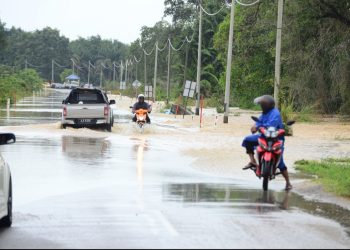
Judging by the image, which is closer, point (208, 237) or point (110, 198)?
point (208, 237)

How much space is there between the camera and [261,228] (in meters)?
9.73

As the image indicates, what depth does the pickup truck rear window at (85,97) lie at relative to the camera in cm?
3259

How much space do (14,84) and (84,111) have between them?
2632 inches

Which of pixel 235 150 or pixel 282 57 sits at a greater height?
pixel 282 57

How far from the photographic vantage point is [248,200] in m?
12.6

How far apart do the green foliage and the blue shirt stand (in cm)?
5433

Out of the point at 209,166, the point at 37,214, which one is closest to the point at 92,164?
the point at 209,166

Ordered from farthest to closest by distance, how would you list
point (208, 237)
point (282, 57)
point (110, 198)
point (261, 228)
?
1. point (282, 57)
2. point (110, 198)
3. point (261, 228)
4. point (208, 237)

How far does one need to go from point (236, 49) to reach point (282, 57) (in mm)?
7061

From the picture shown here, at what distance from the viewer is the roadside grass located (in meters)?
14.4

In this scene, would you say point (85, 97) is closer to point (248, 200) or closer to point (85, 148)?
point (85, 148)

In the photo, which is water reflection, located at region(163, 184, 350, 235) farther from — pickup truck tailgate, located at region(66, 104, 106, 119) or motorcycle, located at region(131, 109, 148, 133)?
pickup truck tailgate, located at region(66, 104, 106, 119)

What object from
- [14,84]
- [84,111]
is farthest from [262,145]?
[14,84]

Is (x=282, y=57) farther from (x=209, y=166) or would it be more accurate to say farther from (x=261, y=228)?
(x=261, y=228)
